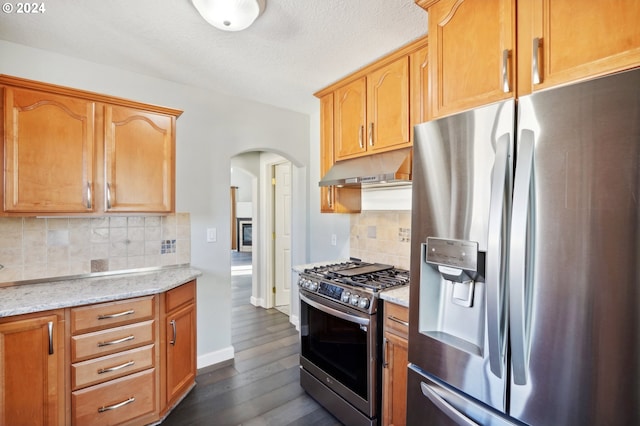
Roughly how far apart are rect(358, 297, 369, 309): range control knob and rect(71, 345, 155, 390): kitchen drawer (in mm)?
1380

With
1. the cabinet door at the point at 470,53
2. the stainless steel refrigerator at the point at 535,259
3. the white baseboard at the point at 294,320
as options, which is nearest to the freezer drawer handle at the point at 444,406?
the stainless steel refrigerator at the point at 535,259

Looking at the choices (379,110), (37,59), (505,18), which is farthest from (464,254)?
(37,59)

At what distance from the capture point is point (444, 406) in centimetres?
132

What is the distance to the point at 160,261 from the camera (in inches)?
101

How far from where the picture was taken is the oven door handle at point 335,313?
1.87m

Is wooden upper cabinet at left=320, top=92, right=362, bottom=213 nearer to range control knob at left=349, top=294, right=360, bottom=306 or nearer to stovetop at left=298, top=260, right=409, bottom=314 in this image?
stovetop at left=298, top=260, right=409, bottom=314

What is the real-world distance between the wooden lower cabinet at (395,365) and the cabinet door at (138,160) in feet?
5.73

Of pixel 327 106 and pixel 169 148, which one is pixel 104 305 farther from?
pixel 327 106

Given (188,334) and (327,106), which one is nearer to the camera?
(188,334)

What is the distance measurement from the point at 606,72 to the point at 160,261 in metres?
2.89

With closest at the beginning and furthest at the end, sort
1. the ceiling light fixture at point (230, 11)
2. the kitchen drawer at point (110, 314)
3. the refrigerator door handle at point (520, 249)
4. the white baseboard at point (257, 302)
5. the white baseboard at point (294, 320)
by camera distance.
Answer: the refrigerator door handle at point (520, 249), the ceiling light fixture at point (230, 11), the kitchen drawer at point (110, 314), the white baseboard at point (294, 320), the white baseboard at point (257, 302)

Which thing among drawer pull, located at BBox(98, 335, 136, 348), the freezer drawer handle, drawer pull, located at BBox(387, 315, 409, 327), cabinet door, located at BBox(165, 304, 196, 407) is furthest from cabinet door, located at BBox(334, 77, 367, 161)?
drawer pull, located at BBox(98, 335, 136, 348)

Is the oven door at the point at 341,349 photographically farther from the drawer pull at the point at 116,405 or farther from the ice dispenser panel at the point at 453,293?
the drawer pull at the point at 116,405

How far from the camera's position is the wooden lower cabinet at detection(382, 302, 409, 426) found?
5.61ft
